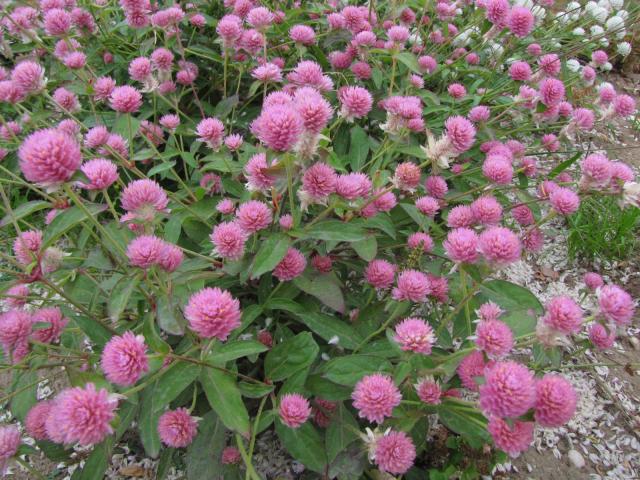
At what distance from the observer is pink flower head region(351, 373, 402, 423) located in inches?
46.4

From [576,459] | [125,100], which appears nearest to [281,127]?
[125,100]

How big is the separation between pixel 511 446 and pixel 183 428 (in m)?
0.83

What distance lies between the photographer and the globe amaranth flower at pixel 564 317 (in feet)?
3.80

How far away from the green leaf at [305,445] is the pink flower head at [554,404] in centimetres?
61

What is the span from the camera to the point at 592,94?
4227 mm

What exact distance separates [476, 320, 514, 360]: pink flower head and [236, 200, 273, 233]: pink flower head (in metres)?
0.68

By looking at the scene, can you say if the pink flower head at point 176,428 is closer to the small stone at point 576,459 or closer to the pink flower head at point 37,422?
the pink flower head at point 37,422

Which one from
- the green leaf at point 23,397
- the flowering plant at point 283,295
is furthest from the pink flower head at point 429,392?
the green leaf at point 23,397

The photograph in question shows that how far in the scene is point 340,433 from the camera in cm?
139

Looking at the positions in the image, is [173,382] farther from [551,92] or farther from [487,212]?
[551,92]

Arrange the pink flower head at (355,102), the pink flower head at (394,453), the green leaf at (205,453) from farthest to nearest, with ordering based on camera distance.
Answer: the pink flower head at (355,102), the green leaf at (205,453), the pink flower head at (394,453)

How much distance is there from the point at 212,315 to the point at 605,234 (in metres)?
2.72

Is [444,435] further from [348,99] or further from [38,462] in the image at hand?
[38,462]

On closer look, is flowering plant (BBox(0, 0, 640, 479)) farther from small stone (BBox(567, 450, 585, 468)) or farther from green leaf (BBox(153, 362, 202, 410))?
small stone (BBox(567, 450, 585, 468))
